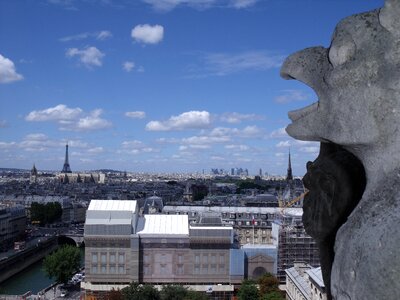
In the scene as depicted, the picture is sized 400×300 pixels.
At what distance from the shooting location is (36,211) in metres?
59.6

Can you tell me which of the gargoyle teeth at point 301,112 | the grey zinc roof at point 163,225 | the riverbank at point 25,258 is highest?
the gargoyle teeth at point 301,112

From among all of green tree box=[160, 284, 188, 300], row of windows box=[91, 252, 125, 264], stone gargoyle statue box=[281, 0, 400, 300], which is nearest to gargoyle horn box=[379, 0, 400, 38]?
stone gargoyle statue box=[281, 0, 400, 300]

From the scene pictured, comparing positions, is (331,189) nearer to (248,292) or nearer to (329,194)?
(329,194)

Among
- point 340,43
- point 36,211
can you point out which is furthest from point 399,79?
point 36,211

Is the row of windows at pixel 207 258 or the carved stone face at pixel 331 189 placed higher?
the carved stone face at pixel 331 189

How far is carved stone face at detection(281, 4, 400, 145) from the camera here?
2.39 m

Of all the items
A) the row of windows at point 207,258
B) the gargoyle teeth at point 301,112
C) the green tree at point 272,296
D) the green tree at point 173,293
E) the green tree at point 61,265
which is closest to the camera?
the gargoyle teeth at point 301,112

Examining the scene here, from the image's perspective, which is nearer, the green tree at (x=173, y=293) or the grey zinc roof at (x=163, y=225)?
the green tree at (x=173, y=293)

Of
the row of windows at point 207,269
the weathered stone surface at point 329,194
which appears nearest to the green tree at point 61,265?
the row of windows at point 207,269

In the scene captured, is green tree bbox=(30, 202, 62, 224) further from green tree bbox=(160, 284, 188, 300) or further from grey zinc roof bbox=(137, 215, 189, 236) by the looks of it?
green tree bbox=(160, 284, 188, 300)

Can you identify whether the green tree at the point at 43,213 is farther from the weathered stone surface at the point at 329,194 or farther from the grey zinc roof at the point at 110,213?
the weathered stone surface at the point at 329,194

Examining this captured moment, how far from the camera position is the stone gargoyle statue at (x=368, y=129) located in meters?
2.25

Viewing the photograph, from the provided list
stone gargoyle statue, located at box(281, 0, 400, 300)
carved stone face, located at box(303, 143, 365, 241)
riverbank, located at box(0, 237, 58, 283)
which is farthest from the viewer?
riverbank, located at box(0, 237, 58, 283)

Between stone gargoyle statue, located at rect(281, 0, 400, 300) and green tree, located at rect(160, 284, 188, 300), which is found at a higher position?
stone gargoyle statue, located at rect(281, 0, 400, 300)
